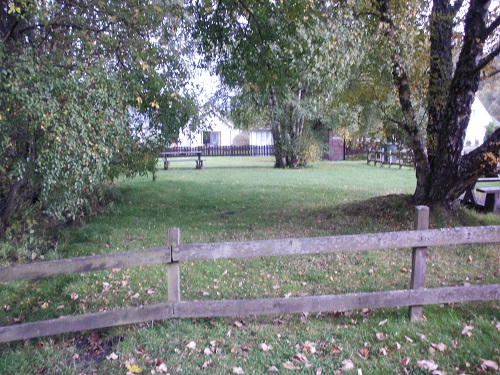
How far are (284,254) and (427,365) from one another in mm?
1706

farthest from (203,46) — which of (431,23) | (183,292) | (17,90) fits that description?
(183,292)

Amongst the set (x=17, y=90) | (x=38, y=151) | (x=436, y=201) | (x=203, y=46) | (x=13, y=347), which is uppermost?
(x=203, y=46)

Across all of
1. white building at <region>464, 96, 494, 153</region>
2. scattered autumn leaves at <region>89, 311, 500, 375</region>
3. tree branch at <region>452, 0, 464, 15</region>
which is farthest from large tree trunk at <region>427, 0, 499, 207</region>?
white building at <region>464, 96, 494, 153</region>

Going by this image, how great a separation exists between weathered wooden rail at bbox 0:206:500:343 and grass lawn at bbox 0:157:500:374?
0.28 m

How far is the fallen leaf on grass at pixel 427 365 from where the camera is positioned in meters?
4.14

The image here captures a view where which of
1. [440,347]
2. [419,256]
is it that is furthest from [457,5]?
[440,347]

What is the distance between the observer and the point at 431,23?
919 centimetres

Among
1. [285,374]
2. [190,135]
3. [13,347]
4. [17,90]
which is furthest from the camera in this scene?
[190,135]

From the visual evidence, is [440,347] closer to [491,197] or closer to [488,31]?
[488,31]

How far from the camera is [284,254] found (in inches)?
194

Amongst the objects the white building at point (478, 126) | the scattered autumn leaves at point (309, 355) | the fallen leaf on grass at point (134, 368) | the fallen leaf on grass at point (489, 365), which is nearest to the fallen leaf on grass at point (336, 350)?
the scattered autumn leaves at point (309, 355)

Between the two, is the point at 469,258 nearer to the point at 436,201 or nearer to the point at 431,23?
the point at 436,201

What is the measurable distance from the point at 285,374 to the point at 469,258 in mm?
4759

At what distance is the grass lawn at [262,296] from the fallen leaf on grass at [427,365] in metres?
0.04
